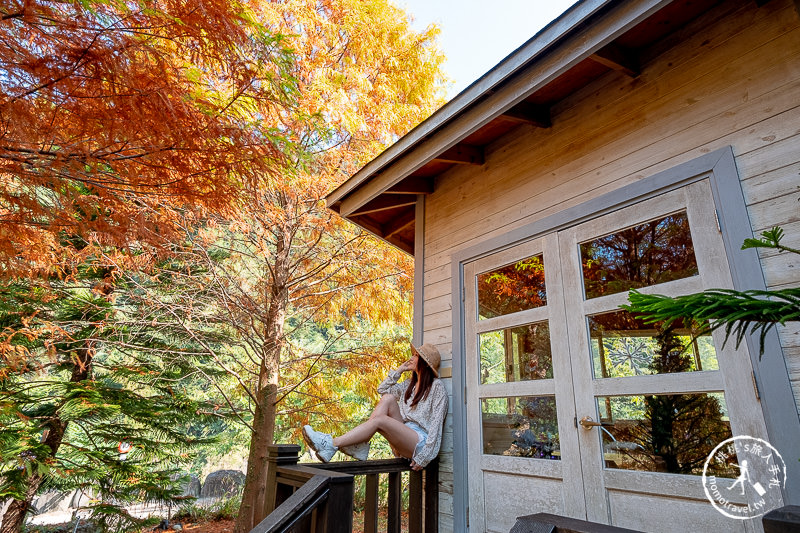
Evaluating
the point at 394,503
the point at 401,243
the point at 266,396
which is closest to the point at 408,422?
the point at 394,503

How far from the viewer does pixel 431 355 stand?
3.18 metres

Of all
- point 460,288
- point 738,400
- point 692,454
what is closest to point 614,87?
point 460,288

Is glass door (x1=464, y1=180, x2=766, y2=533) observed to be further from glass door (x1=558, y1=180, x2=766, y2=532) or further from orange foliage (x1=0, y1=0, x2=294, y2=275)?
orange foliage (x1=0, y1=0, x2=294, y2=275)

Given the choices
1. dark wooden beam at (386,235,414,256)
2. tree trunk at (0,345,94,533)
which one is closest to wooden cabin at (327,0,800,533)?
dark wooden beam at (386,235,414,256)

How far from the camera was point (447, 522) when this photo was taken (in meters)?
2.89

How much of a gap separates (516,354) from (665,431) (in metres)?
0.92

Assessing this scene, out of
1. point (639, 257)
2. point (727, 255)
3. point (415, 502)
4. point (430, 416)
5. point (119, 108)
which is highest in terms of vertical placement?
point (119, 108)

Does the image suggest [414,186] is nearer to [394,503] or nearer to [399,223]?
[399,223]

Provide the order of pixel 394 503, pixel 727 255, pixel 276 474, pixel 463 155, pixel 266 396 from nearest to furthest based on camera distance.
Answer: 1. pixel 727 255
2. pixel 276 474
3. pixel 394 503
4. pixel 463 155
5. pixel 266 396

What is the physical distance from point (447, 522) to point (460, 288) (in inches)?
63.2

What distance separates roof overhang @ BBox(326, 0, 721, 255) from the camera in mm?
2082

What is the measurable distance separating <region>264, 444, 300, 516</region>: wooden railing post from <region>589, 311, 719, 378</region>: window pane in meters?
1.88

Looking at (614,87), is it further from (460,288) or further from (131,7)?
(131,7)

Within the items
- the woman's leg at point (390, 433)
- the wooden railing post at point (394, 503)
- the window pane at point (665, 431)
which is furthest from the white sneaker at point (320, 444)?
the window pane at point (665, 431)
